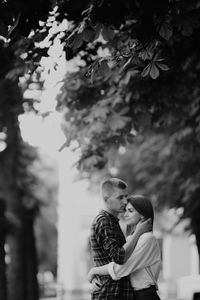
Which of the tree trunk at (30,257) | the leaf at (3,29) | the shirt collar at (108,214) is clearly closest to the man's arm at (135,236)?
the shirt collar at (108,214)

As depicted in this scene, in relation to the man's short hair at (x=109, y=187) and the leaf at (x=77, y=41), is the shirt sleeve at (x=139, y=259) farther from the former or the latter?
the leaf at (x=77, y=41)

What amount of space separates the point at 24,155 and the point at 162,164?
421 cm

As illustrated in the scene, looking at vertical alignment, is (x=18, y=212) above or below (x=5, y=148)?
below

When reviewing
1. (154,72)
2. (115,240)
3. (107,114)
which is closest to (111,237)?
(115,240)

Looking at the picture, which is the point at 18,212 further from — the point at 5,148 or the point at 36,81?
the point at 36,81

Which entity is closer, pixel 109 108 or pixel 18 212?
pixel 109 108

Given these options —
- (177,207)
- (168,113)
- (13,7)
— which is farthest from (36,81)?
(177,207)

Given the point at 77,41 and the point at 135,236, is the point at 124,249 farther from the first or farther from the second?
the point at 77,41

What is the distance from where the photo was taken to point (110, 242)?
6.87 metres

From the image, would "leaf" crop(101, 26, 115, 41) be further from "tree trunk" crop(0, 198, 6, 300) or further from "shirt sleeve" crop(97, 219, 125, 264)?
"tree trunk" crop(0, 198, 6, 300)

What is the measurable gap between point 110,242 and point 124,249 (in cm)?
14

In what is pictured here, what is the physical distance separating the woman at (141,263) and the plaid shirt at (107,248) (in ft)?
0.28

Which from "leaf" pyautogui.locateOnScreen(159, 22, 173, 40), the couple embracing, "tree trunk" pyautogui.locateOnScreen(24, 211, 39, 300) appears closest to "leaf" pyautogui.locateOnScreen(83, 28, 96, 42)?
"leaf" pyautogui.locateOnScreen(159, 22, 173, 40)

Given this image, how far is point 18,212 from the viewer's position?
2056cm
